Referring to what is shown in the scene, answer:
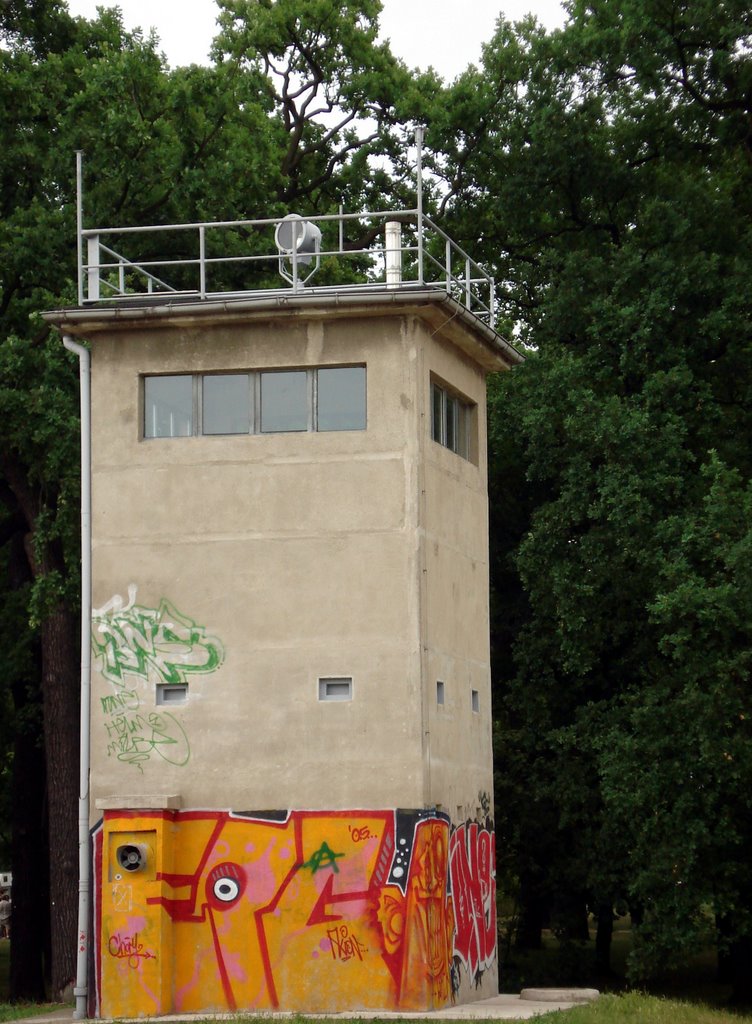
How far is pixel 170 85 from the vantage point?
34.7 m

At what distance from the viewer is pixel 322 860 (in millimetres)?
24234

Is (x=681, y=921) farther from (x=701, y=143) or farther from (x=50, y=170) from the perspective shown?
(x=50, y=170)

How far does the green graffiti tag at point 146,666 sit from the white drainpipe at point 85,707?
0.94 feet

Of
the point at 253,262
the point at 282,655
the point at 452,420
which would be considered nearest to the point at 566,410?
the point at 253,262

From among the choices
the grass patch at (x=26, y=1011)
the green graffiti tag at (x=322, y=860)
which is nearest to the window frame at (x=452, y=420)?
the green graffiti tag at (x=322, y=860)

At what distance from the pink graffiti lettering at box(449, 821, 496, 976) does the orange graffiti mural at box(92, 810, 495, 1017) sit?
1015mm

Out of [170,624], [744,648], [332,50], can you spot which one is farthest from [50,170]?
[744,648]

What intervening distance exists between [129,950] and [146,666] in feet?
12.9

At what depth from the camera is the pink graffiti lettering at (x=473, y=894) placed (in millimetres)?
25703

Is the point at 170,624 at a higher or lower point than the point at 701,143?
lower

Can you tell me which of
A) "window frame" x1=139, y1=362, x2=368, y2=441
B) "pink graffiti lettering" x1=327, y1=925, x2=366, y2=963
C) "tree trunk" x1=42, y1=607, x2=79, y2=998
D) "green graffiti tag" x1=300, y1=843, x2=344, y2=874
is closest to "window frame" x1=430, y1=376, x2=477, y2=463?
"window frame" x1=139, y1=362, x2=368, y2=441

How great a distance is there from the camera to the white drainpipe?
2491 centimetres

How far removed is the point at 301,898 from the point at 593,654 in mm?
11838

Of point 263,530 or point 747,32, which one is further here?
point 747,32
